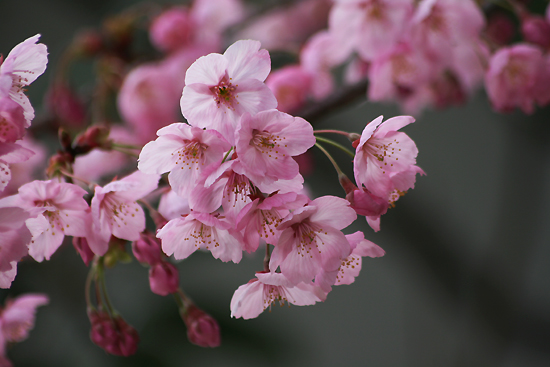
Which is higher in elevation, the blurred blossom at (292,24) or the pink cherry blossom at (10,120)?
the pink cherry blossom at (10,120)

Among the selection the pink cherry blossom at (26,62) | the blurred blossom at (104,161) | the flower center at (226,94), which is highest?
the pink cherry blossom at (26,62)

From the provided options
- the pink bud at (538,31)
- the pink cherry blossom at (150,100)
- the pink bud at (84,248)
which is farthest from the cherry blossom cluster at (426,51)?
the pink bud at (84,248)

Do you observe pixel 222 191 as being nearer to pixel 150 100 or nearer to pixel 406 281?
pixel 150 100

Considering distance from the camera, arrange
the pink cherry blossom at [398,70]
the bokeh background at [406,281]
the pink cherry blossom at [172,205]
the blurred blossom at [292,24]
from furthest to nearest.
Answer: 1. the blurred blossom at [292,24]
2. the bokeh background at [406,281]
3. the pink cherry blossom at [398,70]
4. the pink cherry blossom at [172,205]

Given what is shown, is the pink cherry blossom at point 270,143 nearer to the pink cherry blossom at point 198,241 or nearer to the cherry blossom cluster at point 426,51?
the pink cherry blossom at point 198,241

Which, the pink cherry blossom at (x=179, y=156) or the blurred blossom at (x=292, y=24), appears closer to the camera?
the pink cherry blossom at (x=179, y=156)

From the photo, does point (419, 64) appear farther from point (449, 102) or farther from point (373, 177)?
point (373, 177)
